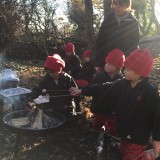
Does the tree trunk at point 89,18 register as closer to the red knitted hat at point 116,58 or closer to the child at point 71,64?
the child at point 71,64

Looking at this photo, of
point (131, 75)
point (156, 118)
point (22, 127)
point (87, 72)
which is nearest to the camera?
point (156, 118)

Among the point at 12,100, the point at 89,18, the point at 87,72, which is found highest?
the point at 89,18

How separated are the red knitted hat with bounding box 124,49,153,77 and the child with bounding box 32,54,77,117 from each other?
155cm

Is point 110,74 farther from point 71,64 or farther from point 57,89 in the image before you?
point 71,64

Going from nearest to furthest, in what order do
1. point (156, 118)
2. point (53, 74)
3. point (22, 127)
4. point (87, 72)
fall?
point (156, 118) < point (22, 127) < point (53, 74) < point (87, 72)

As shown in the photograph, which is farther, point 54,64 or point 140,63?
point 54,64

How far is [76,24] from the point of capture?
20.3m

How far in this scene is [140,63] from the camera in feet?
12.4

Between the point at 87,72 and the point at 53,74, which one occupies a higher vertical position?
the point at 53,74

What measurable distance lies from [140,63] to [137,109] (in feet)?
1.73

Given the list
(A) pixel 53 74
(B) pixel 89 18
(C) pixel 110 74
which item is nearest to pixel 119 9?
(C) pixel 110 74

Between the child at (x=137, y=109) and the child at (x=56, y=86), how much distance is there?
1398 millimetres

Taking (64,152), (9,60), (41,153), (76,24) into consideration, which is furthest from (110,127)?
(76,24)

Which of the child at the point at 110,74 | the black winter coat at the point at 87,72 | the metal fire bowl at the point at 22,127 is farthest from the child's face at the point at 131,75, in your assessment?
the black winter coat at the point at 87,72
